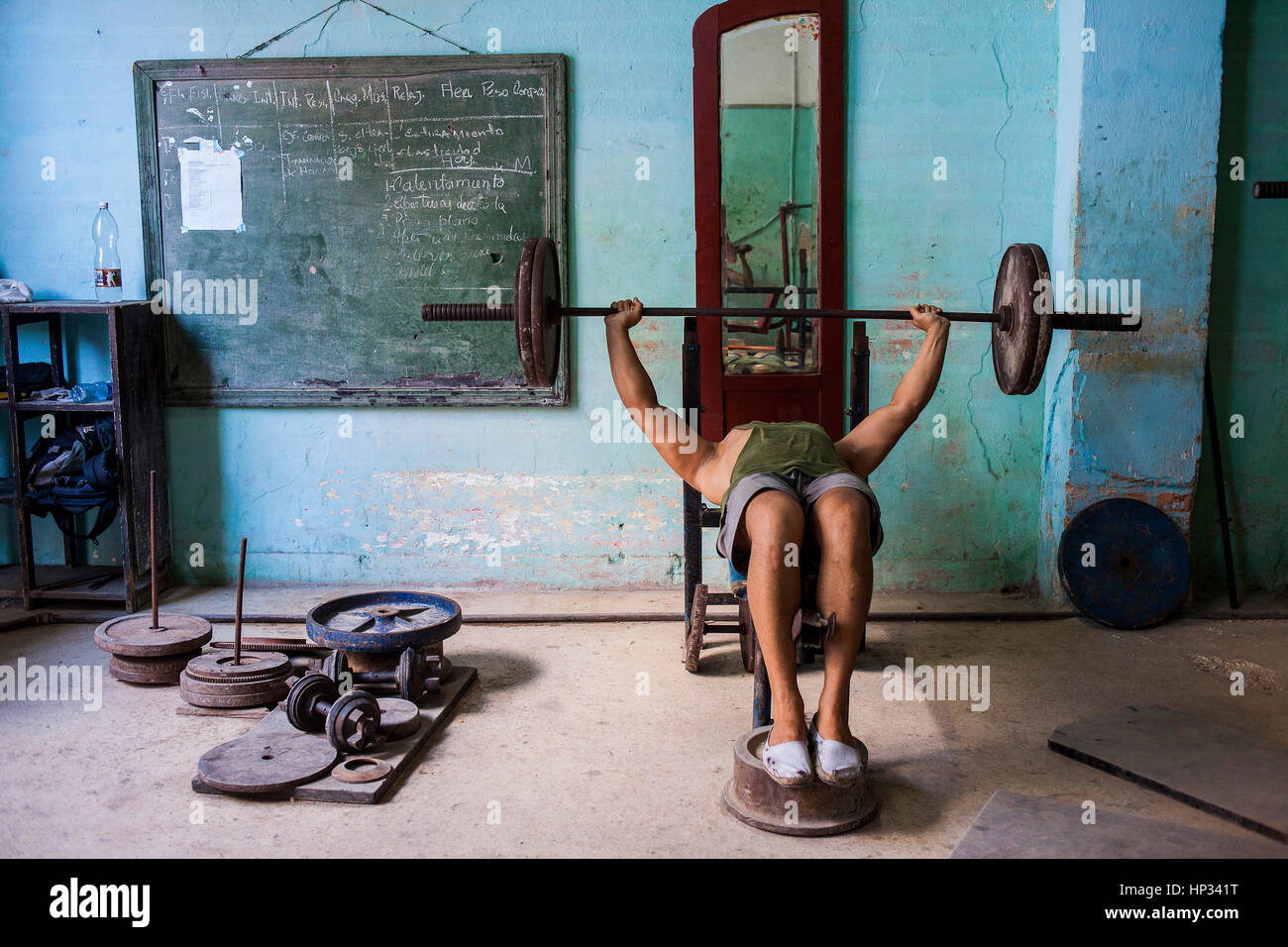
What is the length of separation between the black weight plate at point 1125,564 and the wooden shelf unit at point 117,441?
3621 mm

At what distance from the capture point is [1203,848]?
7.80 ft

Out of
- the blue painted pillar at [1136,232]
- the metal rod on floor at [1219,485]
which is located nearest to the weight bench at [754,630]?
the blue painted pillar at [1136,232]

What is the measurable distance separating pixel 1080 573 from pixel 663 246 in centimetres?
204

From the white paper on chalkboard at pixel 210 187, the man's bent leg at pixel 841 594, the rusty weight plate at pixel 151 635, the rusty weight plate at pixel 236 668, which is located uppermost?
the white paper on chalkboard at pixel 210 187

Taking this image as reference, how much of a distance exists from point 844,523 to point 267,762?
1.61m

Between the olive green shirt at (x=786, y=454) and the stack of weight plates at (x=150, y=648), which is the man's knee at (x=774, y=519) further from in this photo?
the stack of weight plates at (x=150, y=648)

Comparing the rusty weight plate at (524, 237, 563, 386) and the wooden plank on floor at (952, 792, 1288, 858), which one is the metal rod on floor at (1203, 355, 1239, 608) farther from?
the rusty weight plate at (524, 237, 563, 386)

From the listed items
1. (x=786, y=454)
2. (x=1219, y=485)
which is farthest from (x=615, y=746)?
(x=1219, y=485)

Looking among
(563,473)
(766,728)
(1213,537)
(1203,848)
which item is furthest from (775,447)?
(1213,537)

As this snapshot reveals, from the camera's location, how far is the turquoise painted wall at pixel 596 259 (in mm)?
4195

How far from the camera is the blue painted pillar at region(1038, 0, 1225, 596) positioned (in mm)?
3908

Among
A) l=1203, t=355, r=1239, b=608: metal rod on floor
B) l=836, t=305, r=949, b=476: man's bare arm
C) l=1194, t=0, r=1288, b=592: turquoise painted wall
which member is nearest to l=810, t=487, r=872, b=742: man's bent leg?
l=836, t=305, r=949, b=476: man's bare arm

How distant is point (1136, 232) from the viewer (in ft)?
13.1

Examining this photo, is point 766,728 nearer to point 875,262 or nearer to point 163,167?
point 875,262
